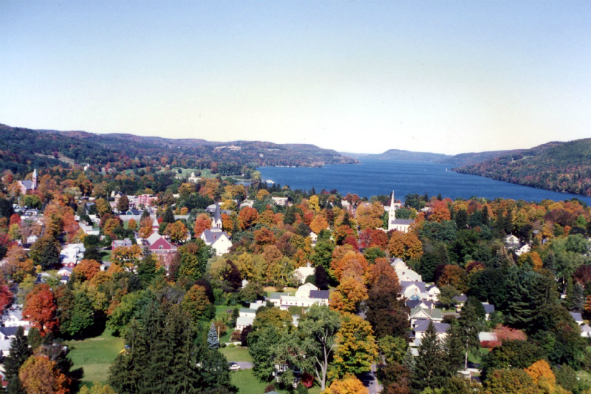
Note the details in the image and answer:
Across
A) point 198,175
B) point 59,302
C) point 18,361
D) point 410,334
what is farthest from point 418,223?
point 198,175

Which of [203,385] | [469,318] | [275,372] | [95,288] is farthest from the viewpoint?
[95,288]

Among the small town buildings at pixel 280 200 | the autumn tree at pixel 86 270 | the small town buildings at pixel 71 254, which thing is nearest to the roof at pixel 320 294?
the autumn tree at pixel 86 270

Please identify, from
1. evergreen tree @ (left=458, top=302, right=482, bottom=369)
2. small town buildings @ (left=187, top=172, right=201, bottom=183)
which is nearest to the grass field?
evergreen tree @ (left=458, top=302, right=482, bottom=369)

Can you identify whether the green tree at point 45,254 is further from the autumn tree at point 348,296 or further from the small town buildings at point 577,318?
the small town buildings at point 577,318

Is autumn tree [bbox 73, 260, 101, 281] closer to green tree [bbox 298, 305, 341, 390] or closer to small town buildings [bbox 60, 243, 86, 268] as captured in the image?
small town buildings [bbox 60, 243, 86, 268]

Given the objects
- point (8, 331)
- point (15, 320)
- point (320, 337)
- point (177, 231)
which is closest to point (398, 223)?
point (177, 231)

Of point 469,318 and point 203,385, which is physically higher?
point 469,318

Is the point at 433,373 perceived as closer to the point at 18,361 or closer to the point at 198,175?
the point at 18,361
